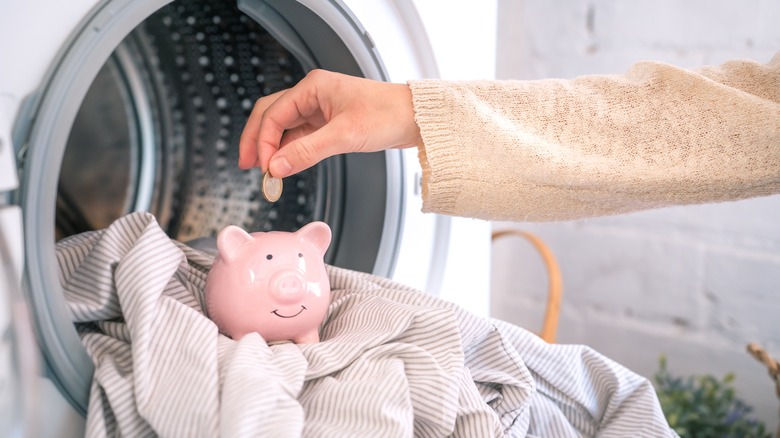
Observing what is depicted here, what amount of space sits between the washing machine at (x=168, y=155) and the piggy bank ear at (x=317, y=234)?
0.10 metres

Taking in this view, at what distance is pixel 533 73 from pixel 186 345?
3.15 ft

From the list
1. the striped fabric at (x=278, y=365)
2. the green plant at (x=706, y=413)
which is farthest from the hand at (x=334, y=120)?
the green plant at (x=706, y=413)

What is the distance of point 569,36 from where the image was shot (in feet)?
4.11

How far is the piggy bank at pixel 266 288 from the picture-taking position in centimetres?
54

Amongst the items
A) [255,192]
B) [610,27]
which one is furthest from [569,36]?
[255,192]

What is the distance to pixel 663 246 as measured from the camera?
47.7 inches

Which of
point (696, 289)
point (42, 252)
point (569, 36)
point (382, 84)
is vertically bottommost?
point (696, 289)

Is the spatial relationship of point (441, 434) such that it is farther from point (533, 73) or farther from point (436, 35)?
point (533, 73)

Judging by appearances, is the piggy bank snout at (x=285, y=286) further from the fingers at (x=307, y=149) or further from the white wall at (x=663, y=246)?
the white wall at (x=663, y=246)

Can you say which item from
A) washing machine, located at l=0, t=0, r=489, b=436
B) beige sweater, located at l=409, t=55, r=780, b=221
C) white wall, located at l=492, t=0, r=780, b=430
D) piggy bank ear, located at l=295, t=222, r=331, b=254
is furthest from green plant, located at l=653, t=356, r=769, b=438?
piggy bank ear, located at l=295, t=222, r=331, b=254

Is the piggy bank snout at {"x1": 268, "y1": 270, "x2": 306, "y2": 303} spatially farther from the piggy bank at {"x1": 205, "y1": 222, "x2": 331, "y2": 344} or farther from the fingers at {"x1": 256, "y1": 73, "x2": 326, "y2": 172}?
the fingers at {"x1": 256, "y1": 73, "x2": 326, "y2": 172}

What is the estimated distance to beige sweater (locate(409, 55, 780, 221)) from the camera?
1.95ft

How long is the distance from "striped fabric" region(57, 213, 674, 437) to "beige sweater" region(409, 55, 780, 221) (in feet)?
0.34

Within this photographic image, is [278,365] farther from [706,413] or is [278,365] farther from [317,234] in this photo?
[706,413]
